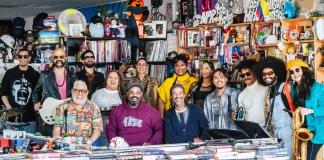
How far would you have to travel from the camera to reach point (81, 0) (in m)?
11.5

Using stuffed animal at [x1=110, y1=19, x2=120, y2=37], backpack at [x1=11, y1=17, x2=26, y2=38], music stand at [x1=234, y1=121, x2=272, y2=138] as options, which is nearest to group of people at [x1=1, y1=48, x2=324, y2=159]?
music stand at [x1=234, y1=121, x2=272, y2=138]

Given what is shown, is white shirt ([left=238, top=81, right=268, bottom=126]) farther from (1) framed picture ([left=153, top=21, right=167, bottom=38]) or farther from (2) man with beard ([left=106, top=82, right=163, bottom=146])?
(1) framed picture ([left=153, top=21, right=167, bottom=38])

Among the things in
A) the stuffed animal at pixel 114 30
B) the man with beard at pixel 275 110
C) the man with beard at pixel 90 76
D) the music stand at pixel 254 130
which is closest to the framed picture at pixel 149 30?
the stuffed animal at pixel 114 30

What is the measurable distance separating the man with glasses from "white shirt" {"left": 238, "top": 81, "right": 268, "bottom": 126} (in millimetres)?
2467

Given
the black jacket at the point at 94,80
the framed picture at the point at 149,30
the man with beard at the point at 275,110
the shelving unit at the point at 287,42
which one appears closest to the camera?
the man with beard at the point at 275,110

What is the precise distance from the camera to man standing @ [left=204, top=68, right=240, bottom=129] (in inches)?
240

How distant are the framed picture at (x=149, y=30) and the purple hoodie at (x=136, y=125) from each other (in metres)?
2.87

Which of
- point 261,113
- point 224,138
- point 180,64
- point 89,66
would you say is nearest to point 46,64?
point 89,66

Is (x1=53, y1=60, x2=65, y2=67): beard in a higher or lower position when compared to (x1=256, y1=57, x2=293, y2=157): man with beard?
higher

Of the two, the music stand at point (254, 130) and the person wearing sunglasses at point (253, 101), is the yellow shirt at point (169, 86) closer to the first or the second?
the person wearing sunglasses at point (253, 101)

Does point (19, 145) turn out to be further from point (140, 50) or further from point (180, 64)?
point (140, 50)

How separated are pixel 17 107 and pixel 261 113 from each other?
2845 mm

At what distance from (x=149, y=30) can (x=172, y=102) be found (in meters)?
2.75

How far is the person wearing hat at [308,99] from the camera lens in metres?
5.22
